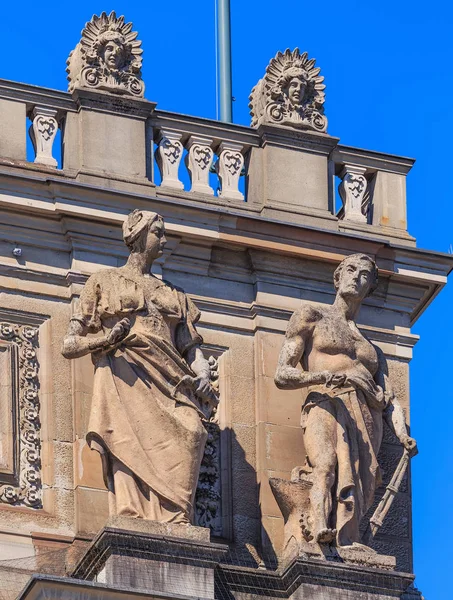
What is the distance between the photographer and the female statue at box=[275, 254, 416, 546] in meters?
26.4

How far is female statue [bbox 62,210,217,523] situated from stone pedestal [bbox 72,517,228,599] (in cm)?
25

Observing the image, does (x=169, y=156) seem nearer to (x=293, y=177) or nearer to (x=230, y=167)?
(x=230, y=167)

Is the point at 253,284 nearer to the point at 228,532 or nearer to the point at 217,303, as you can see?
the point at 217,303

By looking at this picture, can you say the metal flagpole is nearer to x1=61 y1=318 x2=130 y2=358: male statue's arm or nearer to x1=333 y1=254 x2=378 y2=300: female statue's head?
x1=333 y1=254 x2=378 y2=300: female statue's head

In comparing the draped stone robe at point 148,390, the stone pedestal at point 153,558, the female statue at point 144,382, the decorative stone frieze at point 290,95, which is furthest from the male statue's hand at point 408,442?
the decorative stone frieze at point 290,95

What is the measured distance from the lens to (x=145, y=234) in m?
26.6

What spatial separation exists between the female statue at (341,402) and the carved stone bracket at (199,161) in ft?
4.62

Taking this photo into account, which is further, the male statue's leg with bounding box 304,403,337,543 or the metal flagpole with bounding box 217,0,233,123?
the metal flagpole with bounding box 217,0,233,123

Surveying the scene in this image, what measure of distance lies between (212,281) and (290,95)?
5.61ft

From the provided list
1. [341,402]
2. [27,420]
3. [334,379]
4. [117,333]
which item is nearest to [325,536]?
[341,402]

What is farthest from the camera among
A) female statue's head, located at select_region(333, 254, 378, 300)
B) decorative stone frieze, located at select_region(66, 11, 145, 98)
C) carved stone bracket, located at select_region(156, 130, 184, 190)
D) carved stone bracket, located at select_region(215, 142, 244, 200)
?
carved stone bracket, located at select_region(215, 142, 244, 200)

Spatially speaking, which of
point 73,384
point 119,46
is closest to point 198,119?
point 119,46

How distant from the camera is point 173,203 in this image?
2744 cm

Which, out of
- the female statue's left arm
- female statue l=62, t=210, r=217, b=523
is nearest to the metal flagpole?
→ female statue l=62, t=210, r=217, b=523
